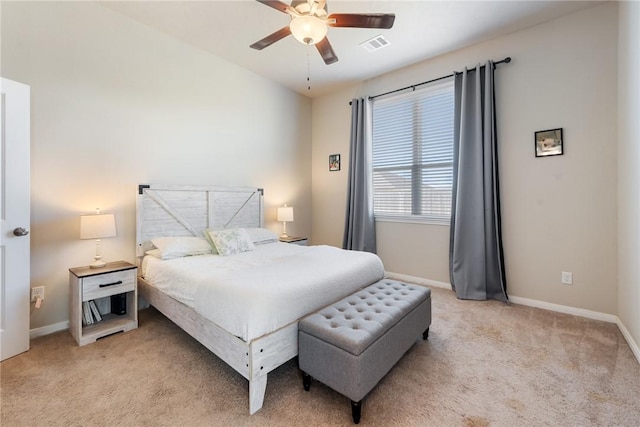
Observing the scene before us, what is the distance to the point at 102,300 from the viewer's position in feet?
9.02

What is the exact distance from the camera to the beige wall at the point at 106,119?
2.41m

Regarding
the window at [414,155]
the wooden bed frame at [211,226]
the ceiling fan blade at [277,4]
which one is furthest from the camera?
the window at [414,155]

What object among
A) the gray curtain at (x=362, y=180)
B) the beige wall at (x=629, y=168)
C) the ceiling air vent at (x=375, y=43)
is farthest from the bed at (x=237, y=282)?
the ceiling air vent at (x=375, y=43)

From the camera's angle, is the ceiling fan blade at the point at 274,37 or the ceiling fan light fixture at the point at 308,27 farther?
the ceiling fan blade at the point at 274,37

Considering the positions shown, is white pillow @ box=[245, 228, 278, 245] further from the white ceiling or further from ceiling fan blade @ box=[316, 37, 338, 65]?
the white ceiling

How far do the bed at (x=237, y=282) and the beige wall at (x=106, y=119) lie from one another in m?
0.24

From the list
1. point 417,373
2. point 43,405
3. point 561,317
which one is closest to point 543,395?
point 417,373

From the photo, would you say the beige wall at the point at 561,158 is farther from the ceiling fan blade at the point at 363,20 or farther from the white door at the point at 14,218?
the white door at the point at 14,218

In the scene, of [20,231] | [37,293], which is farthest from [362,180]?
[37,293]

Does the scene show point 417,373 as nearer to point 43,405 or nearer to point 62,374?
point 43,405

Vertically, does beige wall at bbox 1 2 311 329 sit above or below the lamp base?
above

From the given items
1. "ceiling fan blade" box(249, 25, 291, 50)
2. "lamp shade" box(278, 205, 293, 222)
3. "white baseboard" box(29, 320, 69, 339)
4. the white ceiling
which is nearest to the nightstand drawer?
"white baseboard" box(29, 320, 69, 339)

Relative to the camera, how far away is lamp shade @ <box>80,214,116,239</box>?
93.3 inches

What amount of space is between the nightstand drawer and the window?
10.9 feet
